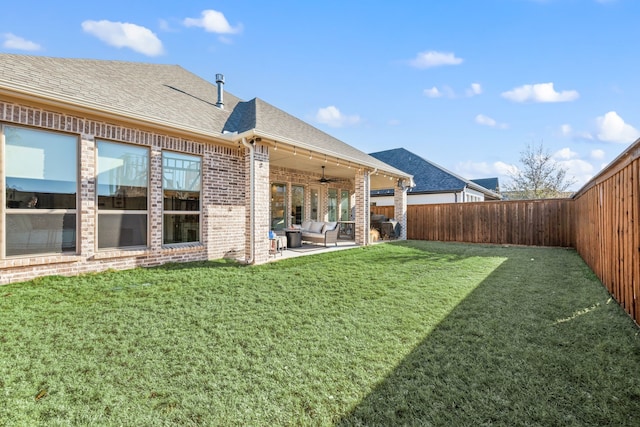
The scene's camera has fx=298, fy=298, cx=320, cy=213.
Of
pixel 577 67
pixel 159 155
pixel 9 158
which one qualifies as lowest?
pixel 9 158

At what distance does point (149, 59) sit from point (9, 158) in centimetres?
719

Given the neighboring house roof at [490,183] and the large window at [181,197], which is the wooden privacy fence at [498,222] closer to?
the large window at [181,197]

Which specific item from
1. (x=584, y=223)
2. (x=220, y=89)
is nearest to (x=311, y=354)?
(x=584, y=223)

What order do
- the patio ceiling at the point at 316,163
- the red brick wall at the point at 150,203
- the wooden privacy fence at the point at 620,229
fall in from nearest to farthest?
the wooden privacy fence at the point at 620,229 → the red brick wall at the point at 150,203 → the patio ceiling at the point at 316,163

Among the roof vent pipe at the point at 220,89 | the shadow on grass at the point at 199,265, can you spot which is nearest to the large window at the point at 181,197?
the shadow on grass at the point at 199,265

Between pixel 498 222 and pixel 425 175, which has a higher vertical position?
pixel 425 175

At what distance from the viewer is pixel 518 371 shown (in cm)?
256

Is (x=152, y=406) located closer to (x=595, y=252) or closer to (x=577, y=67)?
(x=595, y=252)

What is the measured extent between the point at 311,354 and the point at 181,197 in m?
5.55

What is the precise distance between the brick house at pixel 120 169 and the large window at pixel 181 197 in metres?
0.02

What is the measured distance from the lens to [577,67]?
11.0m

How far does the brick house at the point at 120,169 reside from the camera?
495 centimetres

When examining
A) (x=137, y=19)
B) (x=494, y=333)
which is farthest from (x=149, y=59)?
(x=494, y=333)

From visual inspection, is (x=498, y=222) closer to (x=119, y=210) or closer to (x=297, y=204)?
(x=297, y=204)
